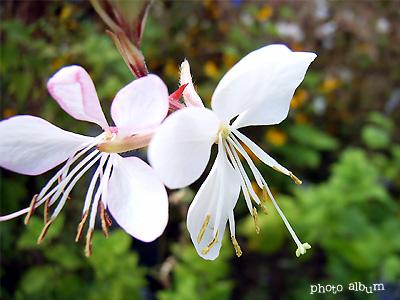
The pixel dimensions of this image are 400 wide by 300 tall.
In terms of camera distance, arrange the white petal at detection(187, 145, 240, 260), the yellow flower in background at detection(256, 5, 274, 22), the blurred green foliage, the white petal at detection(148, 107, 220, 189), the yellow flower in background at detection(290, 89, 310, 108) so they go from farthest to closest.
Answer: the yellow flower in background at detection(256, 5, 274, 22), the yellow flower in background at detection(290, 89, 310, 108), the blurred green foliage, the white petal at detection(187, 145, 240, 260), the white petal at detection(148, 107, 220, 189)

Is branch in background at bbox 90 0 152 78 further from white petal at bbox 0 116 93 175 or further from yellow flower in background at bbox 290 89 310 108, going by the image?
yellow flower in background at bbox 290 89 310 108

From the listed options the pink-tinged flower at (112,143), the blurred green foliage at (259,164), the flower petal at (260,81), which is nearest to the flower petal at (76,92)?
the pink-tinged flower at (112,143)

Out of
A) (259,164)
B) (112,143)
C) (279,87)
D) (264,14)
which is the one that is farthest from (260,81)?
(264,14)

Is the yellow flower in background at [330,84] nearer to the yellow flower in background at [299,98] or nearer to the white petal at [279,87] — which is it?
the yellow flower in background at [299,98]

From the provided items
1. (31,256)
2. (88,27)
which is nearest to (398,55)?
(88,27)

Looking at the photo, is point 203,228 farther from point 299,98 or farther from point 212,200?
point 299,98

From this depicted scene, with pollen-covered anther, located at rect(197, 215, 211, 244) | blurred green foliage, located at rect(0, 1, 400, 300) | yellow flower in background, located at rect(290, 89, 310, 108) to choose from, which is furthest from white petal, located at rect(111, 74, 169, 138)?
yellow flower in background, located at rect(290, 89, 310, 108)

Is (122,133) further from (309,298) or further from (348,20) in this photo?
(348,20)
